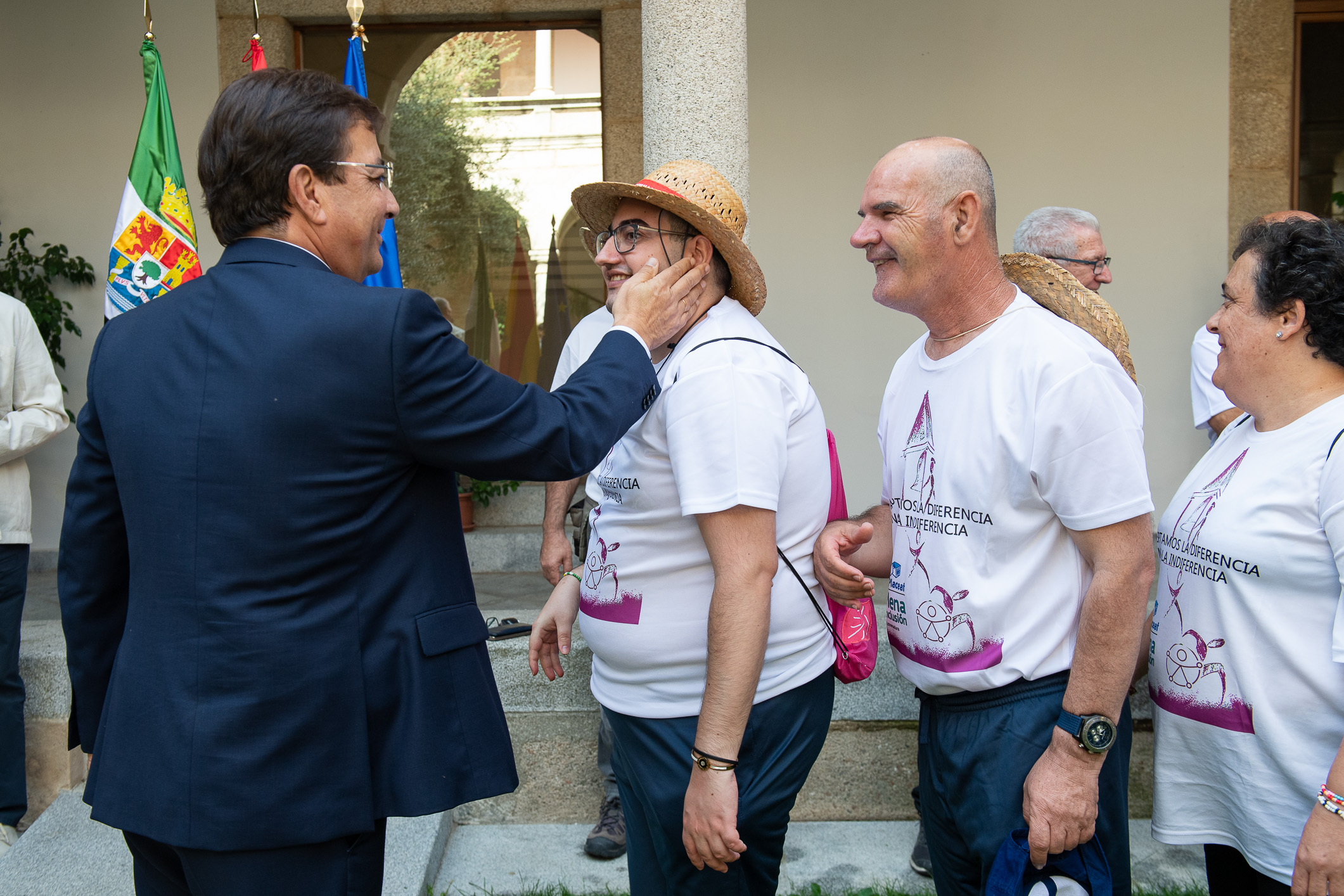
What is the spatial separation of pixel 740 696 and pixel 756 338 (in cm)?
68

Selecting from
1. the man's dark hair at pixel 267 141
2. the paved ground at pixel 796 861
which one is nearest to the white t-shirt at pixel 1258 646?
the paved ground at pixel 796 861

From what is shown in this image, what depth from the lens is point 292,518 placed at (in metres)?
1.52

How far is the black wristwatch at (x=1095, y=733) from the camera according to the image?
1.80 metres

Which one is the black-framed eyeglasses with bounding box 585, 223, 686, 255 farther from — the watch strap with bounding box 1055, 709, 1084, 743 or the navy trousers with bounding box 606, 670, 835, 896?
the watch strap with bounding box 1055, 709, 1084, 743

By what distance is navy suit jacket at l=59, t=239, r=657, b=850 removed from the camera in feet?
4.98

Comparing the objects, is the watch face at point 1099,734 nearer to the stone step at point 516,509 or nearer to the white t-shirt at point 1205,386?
the white t-shirt at point 1205,386

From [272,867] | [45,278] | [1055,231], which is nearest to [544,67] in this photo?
[45,278]

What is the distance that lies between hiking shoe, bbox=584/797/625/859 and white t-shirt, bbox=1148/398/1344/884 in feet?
6.86

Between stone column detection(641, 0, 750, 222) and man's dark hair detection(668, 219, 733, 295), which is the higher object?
stone column detection(641, 0, 750, 222)

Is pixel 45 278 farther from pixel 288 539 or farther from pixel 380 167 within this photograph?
pixel 288 539

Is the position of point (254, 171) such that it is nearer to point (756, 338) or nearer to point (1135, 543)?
point (756, 338)

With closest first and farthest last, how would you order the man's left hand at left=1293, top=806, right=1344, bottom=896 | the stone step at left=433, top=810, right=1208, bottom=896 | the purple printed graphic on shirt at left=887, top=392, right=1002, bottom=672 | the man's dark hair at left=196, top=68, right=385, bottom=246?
the man's dark hair at left=196, top=68, right=385, bottom=246 < the man's left hand at left=1293, top=806, right=1344, bottom=896 < the purple printed graphic on shirt at left=887, top=392, right=1002, bottom=672 < the stone step at left=433, top=810, right=1208, bottom=896

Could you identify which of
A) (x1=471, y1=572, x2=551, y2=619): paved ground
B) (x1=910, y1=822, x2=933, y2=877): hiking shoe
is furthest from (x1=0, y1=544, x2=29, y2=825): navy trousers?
(x1=910, y1=822, x2=933, y2=877): hiking shoe

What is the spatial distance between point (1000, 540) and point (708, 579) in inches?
21.9
